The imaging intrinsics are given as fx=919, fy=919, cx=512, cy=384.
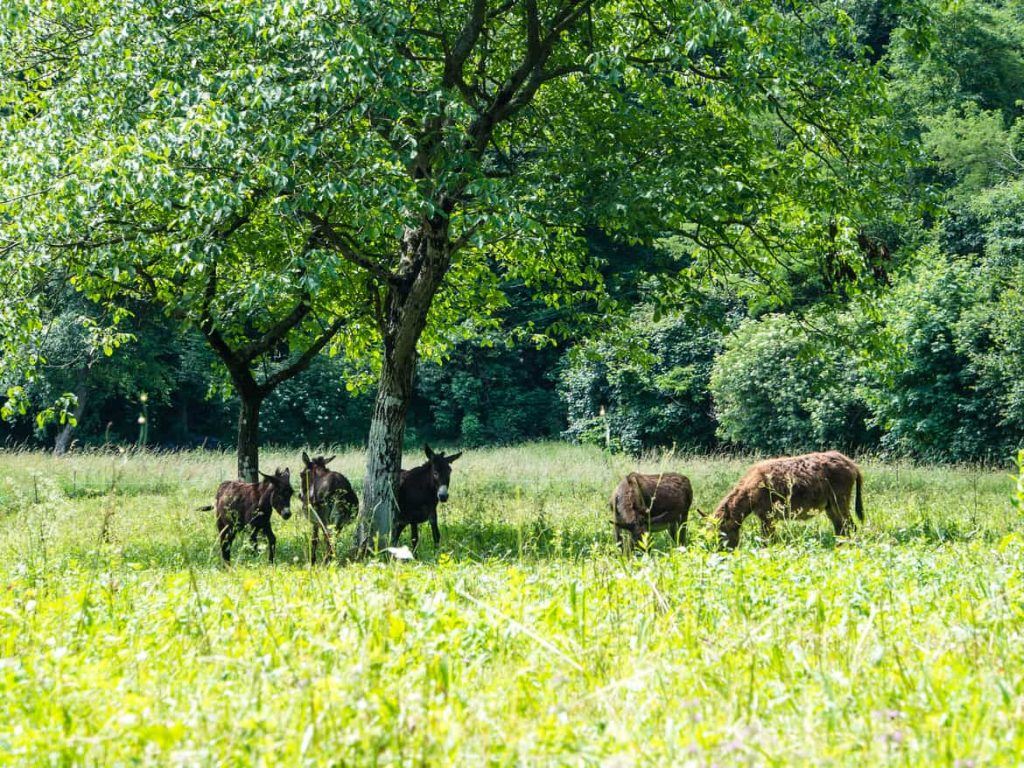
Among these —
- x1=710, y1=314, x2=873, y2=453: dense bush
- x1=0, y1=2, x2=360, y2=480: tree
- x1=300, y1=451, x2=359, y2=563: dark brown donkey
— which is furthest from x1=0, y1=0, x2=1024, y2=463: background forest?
x1=300, y1=451, x2=359, y2=563: dark brown donkey

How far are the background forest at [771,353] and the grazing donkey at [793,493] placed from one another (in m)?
2.07

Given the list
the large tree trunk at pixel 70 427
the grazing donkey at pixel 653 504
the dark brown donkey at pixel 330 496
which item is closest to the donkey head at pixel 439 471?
the dark brown donkey at pixel 330 496

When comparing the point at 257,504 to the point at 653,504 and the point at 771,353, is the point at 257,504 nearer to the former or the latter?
the point at 653,504

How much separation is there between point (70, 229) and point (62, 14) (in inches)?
200

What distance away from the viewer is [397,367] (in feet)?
41.3

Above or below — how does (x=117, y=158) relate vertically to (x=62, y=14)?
below

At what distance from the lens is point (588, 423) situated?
132 ft

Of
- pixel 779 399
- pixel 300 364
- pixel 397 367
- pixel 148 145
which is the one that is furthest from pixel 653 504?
pixel 779 399

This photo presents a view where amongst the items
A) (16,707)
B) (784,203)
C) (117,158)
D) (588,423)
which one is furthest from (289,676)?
(588,423)

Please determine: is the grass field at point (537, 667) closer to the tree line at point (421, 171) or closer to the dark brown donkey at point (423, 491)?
the tree line at point (421, 171)

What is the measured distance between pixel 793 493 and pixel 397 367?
5466 millimetres

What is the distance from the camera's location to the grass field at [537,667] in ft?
9.52

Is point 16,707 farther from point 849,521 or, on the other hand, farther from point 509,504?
point 509,504

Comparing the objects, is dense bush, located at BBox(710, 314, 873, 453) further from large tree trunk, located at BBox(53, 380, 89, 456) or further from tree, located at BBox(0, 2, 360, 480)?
large tree trunk, located at BBox(53, 380, 89, 456)
